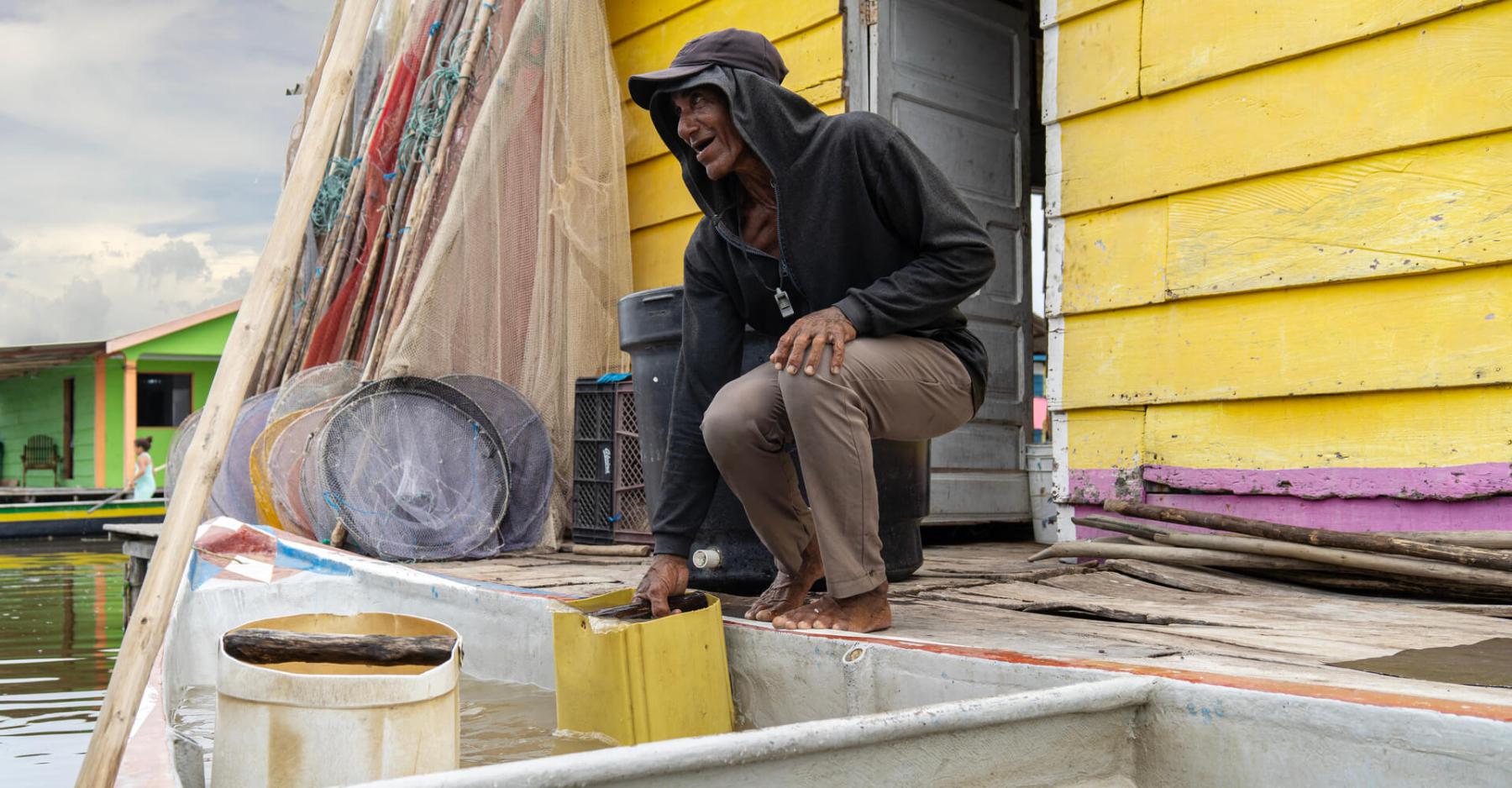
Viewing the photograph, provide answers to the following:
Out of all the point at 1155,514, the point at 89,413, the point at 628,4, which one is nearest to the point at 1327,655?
the point at 1155,514

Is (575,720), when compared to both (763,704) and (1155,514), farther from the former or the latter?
(1155,514)

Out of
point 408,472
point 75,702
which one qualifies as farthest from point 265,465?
point 75,702

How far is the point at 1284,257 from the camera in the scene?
3.71 m

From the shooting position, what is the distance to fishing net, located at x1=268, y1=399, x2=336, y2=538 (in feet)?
19.0

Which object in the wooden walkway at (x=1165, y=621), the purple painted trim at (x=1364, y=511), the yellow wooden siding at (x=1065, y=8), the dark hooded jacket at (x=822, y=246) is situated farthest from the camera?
the yellow wooden siding at (x=1065, y=8)

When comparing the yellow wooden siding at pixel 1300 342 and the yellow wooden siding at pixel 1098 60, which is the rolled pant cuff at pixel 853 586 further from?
the yellow wooden siding at pixel 1098 60

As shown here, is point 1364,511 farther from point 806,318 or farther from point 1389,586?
point 806,318

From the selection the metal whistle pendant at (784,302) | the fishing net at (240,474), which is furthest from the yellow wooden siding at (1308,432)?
the fishing net at (240,474)

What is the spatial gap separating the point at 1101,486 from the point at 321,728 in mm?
3188

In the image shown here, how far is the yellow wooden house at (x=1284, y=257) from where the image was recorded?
3.32 m

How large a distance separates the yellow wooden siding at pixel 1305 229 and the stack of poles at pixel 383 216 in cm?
337

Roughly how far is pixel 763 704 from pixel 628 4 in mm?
5102

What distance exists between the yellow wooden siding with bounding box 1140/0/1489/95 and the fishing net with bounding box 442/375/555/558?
3.08m

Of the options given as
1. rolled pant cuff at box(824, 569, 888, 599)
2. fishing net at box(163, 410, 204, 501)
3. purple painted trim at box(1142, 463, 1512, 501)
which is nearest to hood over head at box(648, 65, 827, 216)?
rolled pant cuff at box(824, 569, 888, 599)
